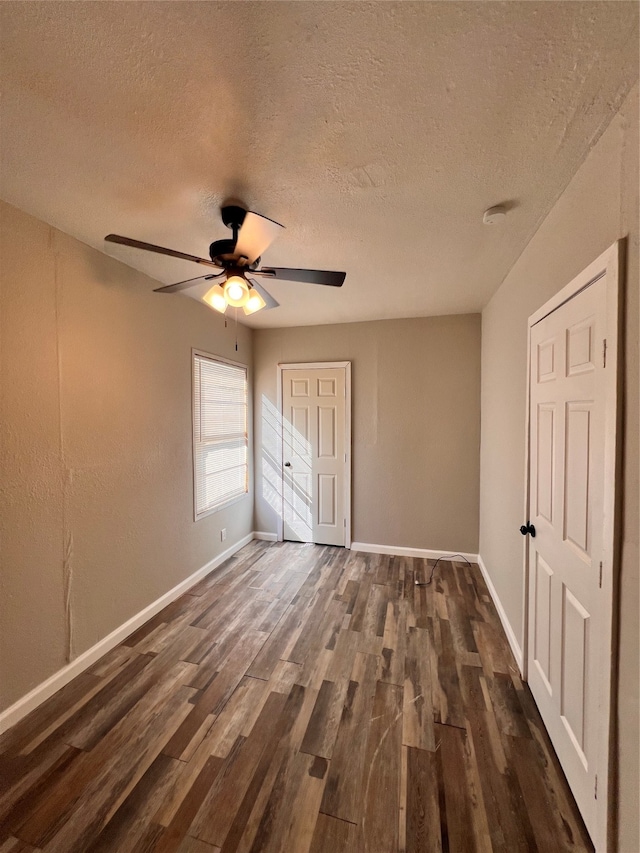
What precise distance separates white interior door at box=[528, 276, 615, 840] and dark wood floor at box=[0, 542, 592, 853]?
26cm

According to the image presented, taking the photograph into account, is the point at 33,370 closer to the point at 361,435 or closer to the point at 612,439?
the point at 612,439

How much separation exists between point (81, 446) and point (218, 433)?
1.52 metres

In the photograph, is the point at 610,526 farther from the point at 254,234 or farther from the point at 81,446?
the point at 81,446

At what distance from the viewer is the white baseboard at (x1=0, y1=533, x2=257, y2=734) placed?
5.56 feet

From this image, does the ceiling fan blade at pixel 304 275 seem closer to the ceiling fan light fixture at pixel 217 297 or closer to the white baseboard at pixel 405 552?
the ceiling fan light fixture at pixel 217 297

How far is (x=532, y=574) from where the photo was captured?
1854mm

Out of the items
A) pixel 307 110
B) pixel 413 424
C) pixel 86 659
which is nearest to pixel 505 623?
pixel 413 424

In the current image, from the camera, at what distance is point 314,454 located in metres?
3.96

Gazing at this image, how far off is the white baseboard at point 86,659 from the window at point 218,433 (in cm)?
64

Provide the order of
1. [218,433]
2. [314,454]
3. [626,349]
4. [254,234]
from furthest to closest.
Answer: [314,454] < [218,433] < [254,234] < [626,349]

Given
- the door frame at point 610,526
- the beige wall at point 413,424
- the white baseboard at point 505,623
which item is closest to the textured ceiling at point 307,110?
the door frame at point 610,526

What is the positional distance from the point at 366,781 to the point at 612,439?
1694 millimetres

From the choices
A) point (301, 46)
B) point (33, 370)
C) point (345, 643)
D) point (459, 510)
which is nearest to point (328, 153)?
point (301, 46)

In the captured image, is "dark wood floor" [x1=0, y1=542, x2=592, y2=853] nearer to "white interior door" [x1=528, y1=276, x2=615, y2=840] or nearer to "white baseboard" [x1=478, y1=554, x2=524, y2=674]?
"white baseboard" [x1=478, y1=554, x2=524, y2=674]
